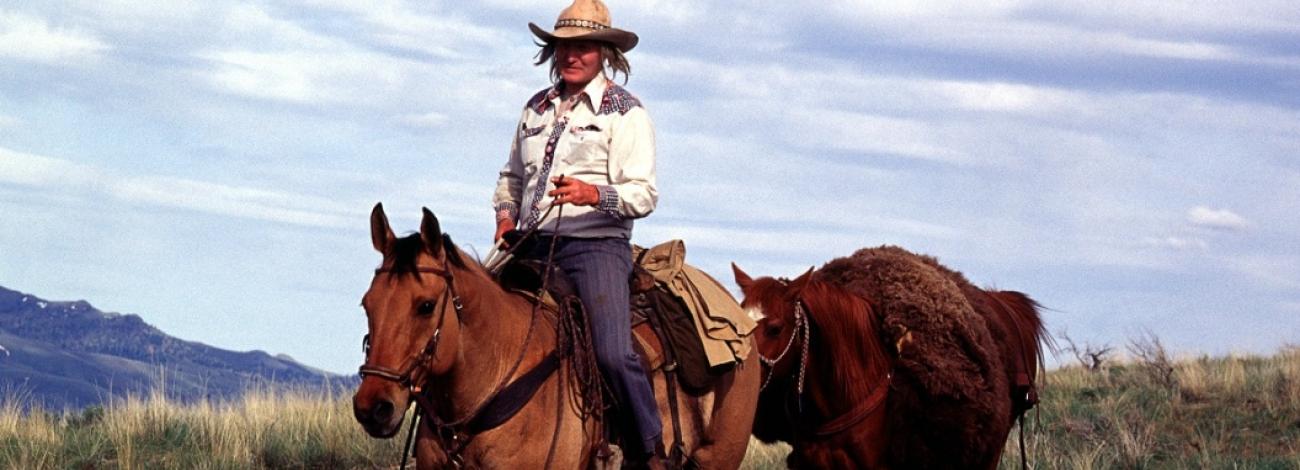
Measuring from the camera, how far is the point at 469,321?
18.1ft

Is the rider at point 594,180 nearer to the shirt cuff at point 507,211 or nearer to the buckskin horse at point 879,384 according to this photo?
the shirt cuff at point 507,211

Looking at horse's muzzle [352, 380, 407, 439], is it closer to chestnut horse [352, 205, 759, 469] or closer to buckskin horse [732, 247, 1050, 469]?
chestnut horse [352, 205, 759, 469]

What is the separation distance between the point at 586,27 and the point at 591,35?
71 millimetres

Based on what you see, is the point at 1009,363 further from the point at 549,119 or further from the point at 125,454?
the point at 125,454

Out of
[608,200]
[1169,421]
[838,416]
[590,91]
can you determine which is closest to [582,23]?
[590,91]

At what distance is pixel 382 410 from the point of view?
4.96 metres

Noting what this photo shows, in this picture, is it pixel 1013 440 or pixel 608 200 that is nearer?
pixel 608 200

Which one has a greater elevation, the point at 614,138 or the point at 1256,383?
the point at 614,138

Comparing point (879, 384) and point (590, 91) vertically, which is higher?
point (590, 91)

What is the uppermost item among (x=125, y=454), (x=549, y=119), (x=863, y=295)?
(x=549, y=119)

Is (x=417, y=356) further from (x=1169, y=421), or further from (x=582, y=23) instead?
(x=1169, y=421)

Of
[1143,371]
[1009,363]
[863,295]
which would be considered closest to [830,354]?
[863,295]

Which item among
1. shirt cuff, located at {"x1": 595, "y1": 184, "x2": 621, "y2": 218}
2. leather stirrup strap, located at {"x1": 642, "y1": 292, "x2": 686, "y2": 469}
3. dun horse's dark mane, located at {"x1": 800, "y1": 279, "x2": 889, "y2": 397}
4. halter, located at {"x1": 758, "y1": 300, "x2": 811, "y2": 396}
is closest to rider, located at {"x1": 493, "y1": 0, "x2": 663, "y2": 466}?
shirt cuff, located at {"x1": 595, "y1": 184, "x2": 621, "y2": 218}

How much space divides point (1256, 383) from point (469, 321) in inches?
497
